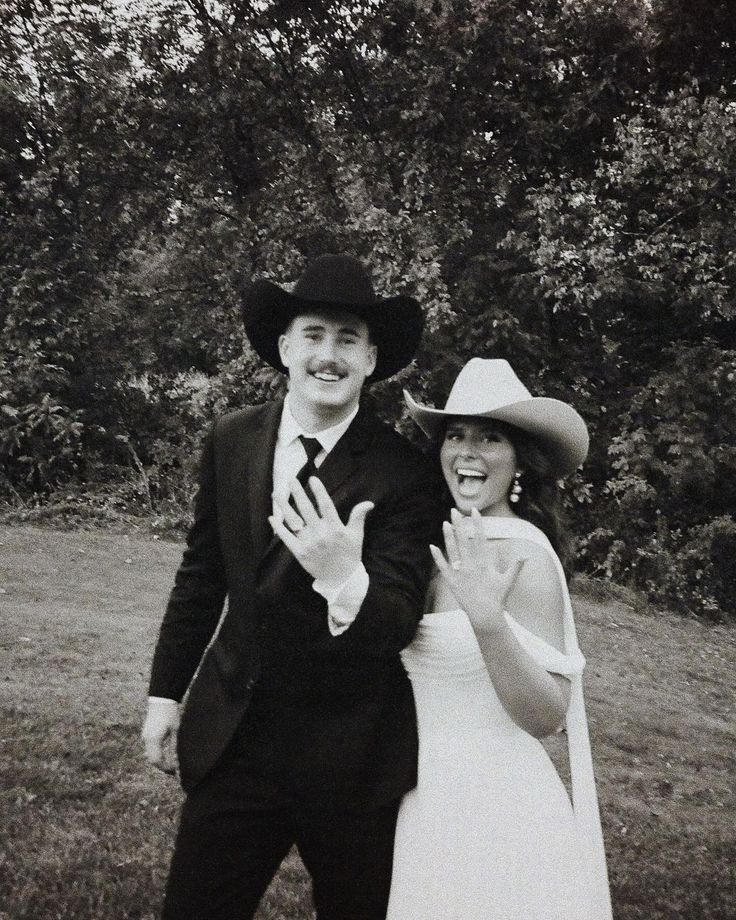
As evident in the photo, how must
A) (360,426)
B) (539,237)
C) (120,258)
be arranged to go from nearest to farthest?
(360,426) < (539,237) < (120,258)

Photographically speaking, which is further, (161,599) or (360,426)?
(161,599)

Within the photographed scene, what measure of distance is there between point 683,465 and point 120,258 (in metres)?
8.16

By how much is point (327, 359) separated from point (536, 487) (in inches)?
26.4

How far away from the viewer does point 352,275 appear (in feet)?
7.39

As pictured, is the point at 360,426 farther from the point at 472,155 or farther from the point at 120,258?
the point at 120,258

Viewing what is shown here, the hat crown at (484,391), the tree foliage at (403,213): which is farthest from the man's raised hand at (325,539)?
the tree foliage at (403,213)

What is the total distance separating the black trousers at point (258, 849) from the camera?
6.83ft

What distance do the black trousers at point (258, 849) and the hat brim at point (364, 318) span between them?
1118 mm

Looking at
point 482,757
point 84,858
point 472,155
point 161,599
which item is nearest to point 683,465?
point 472,155

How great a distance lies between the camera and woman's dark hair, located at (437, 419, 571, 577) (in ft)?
7.62

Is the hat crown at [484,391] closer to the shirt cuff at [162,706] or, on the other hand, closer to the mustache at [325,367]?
the mustache at [325,367]

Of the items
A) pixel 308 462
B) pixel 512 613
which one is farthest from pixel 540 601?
pixel 308 462

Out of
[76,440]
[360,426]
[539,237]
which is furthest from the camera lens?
[76,440]

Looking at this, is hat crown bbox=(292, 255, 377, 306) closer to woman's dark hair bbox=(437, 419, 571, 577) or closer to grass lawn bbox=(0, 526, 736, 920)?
woman's dark hair bbox=(437, 419, 571, 577)
